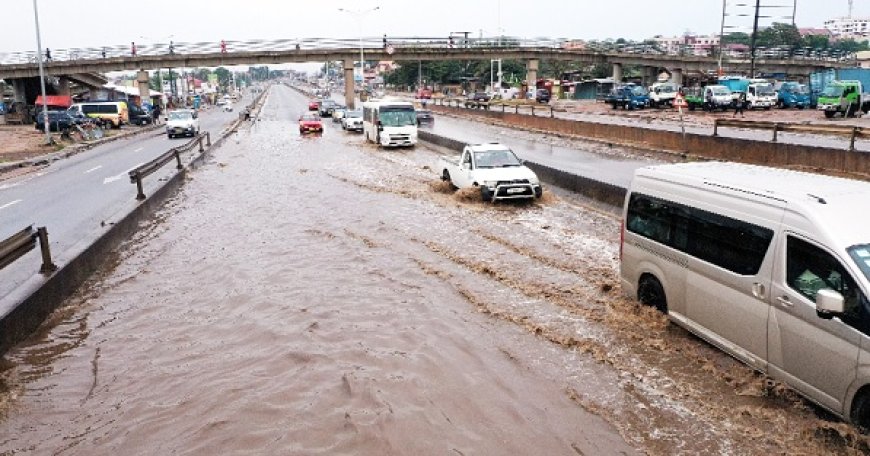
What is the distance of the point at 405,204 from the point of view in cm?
1947

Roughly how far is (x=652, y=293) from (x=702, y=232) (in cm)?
150

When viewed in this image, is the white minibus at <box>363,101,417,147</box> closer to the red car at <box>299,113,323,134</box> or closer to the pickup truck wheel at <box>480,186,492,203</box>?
the red car at <box>299,113,323,134</box>

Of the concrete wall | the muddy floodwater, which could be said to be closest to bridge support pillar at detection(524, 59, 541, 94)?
the concrete wall

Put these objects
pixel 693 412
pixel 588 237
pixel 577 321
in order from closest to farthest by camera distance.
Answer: pixel 693 412 → pixel 577 321 → pixel 588 237

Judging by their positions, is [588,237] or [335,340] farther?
[588,237]

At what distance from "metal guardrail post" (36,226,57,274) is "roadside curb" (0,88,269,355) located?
0.11m

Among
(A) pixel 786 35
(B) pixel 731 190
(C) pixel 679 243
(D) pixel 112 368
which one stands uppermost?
(A) pixel 786 35

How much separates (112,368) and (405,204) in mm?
11949

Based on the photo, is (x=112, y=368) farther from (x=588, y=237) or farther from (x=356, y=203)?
(x=356, y=203)

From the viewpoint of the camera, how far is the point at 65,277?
1073 cm

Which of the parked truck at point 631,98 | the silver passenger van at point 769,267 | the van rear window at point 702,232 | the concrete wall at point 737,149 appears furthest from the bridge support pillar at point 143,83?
the silver passenger van at point 769,267

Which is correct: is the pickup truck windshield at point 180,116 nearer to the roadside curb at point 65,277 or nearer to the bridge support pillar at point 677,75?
the roadside curb at point 65,277

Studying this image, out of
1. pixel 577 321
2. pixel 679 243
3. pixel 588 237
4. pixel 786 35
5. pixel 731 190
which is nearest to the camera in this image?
pixel 731 190

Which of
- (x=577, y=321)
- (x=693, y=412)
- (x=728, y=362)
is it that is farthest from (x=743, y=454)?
(x=577, y=321)
